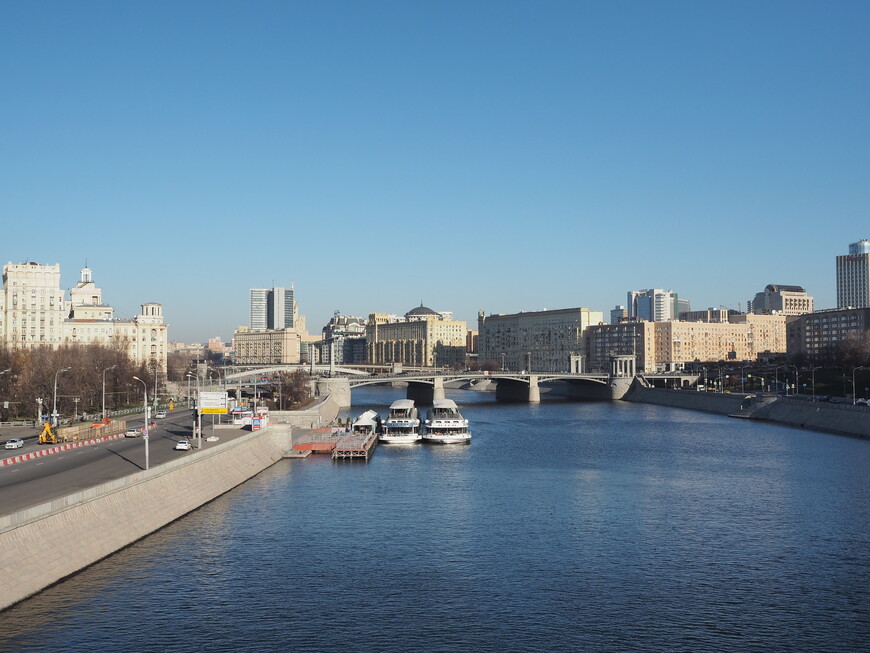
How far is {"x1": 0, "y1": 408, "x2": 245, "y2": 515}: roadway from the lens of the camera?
39344mm

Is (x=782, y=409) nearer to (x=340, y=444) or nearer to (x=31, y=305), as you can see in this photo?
(x=340, y=444)

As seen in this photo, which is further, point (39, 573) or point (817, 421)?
point (817, 421)

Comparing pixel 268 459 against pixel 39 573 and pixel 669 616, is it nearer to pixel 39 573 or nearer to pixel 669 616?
pixel 39 573

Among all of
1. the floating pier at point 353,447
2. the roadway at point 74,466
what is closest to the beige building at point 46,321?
the floating pier at point 353,447

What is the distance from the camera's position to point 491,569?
117ft

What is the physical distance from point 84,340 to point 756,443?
119687 mm

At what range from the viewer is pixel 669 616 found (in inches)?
1185

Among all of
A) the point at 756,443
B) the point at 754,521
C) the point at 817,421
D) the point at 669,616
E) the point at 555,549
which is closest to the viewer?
the point at 669,616

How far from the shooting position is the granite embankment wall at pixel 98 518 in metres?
30.3

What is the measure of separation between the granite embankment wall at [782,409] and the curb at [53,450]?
67059mm

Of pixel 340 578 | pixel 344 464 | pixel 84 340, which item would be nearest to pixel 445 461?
pixel 344 464

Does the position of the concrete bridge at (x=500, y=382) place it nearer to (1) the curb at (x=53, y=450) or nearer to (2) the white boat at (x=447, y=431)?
(2) the white boat at (x=447, y=431)

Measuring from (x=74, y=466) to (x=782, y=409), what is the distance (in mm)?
87106

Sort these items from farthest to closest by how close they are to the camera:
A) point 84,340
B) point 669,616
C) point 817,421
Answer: point 84,340 < point 817,421 < point 669,616
